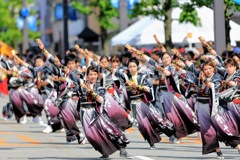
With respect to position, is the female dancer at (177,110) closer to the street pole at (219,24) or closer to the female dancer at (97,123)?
the female dancer at (97,123)

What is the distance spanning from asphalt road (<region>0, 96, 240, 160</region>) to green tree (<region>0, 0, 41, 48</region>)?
5498cm

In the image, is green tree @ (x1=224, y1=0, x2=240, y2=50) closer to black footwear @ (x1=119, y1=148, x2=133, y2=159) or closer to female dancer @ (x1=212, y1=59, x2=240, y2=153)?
female dancer @ (x1=212, y1=59, x2=240, y2=153)

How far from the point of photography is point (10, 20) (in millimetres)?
76312

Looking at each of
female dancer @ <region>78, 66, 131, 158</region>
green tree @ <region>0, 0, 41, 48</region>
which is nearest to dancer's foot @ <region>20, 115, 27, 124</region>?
female dancer @ <region>78, 66, 131, 158</region>

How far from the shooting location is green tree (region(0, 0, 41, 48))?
75.9 m

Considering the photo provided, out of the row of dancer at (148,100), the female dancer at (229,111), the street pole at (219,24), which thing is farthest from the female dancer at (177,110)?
the street pole at (219,24)

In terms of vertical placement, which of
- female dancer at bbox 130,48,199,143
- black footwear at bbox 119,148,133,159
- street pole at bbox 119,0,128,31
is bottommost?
black footwear at bbox 119,148,133,159

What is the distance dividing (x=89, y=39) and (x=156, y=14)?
28152 mm

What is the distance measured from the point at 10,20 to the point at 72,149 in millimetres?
60246

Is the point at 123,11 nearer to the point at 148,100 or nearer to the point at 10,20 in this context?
the point at 148,100

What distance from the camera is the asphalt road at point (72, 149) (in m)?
15.2

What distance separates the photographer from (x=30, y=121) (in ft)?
86.6

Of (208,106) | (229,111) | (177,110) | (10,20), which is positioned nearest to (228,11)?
(177,110)

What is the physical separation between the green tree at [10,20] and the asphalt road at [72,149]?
54977 mm
